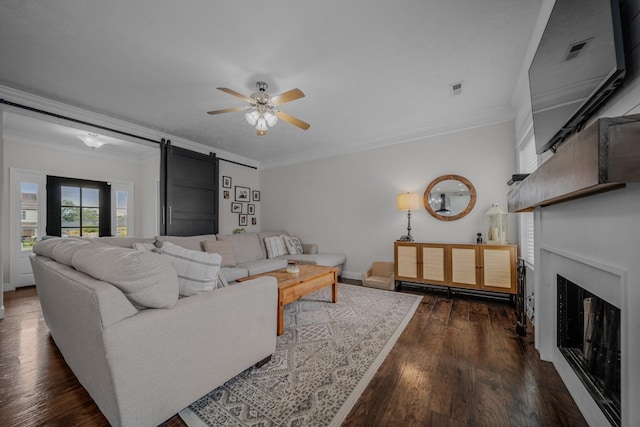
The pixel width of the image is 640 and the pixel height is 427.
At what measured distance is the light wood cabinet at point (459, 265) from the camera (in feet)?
9.88

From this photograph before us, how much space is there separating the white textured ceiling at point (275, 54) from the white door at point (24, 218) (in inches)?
93.7

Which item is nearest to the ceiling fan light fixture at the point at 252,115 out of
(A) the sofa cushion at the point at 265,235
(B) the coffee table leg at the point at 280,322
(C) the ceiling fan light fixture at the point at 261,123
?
(C) the ceiling fan light fixture at the point at 261,123

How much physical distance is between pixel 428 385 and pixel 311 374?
29.8 inches

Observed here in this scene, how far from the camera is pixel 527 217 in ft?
9.50

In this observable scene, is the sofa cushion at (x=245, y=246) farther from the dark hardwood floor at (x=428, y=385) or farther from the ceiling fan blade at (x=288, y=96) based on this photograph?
the ceiling fan blade at (x=288, y=96)

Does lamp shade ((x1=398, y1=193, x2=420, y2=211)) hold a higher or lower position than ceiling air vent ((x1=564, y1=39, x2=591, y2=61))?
lower

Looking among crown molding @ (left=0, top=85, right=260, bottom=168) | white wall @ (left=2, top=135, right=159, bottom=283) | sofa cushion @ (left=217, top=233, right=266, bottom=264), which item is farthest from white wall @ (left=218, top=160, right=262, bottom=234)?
white wall @ (left=2, top=135, right=159, bottom=283)

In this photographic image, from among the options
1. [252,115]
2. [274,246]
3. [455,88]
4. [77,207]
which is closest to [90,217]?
[77,207]

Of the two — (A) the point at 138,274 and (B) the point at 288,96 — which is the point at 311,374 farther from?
(B) the point at 288,96

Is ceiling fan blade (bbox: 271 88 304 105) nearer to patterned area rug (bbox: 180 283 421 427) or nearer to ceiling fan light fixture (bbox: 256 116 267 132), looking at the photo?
ceiling fan light fixture (bbox: 256 116 267 132)

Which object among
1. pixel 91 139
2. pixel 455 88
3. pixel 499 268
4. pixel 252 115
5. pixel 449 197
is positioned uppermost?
pixel 455 88

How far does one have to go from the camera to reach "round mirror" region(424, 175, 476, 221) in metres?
3.55

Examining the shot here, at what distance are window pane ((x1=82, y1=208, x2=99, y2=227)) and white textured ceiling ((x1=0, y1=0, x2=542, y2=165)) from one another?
2.68 meters

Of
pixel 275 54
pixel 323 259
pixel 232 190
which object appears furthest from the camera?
pixel 232 190
